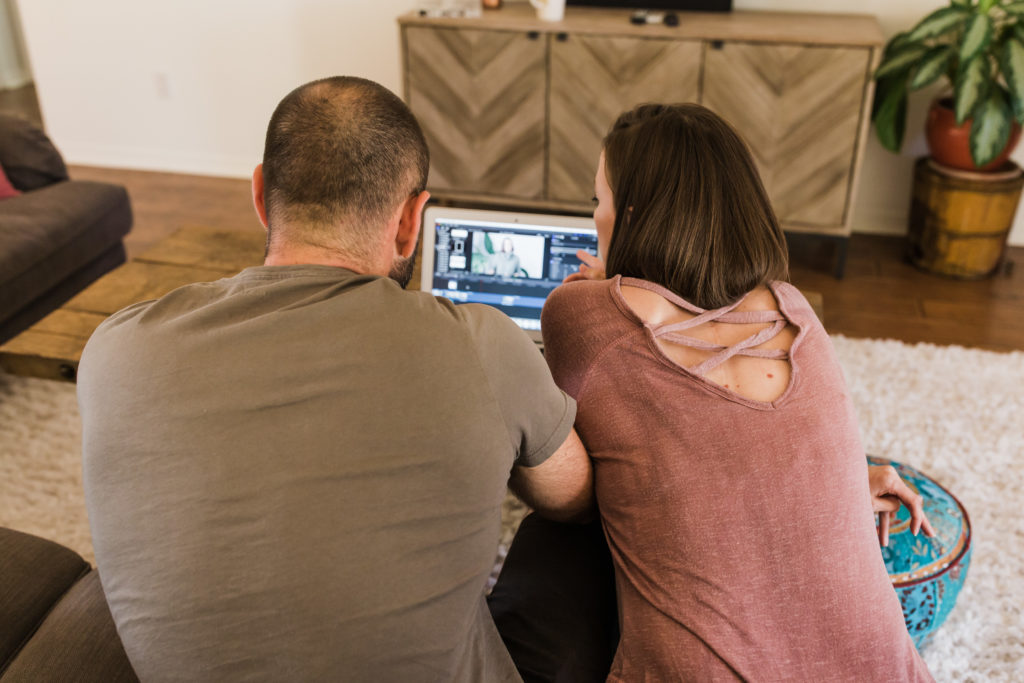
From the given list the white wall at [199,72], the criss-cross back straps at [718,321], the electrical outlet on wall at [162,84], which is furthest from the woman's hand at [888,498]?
the electrical outlet on wall at [162,84]

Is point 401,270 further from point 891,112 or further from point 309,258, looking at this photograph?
point 891,112

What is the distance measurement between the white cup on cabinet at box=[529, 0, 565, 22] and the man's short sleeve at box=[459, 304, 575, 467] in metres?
2.48

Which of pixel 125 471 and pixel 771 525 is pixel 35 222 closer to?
pixel 125 471

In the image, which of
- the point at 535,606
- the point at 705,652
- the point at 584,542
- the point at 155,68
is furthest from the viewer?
the point at 155,68

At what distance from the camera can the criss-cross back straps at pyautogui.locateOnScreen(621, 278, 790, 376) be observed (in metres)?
1.15

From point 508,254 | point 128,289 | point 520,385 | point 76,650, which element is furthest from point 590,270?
point 128,289

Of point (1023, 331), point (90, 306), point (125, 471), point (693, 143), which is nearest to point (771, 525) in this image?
point (693, 143)

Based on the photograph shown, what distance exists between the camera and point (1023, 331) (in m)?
2.95

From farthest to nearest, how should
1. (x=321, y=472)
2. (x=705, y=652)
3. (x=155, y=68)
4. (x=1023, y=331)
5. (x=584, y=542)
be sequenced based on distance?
1. (x=155, y=68)
2. (x=1023, y=331)
3. (x=584, y=542)
4. (x=705, y=652)
5. (x=321, y=472)

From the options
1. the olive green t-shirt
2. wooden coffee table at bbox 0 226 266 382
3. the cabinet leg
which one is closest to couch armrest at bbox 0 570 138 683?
the olive green t-shirt

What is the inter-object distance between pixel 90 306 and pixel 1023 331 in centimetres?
277

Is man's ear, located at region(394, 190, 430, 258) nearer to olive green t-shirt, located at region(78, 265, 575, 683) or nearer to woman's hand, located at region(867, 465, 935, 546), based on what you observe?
olive green t-shirt, located at region(78, 265, 575, 683)

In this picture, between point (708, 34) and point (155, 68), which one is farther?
point (155, 68)

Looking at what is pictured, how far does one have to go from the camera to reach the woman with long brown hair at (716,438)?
3.60 ft
